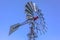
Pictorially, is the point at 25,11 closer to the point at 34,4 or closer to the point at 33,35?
the point at 34,4

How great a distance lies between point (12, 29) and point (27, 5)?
17.6 ft

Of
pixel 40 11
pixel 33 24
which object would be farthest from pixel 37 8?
pixel 33 24

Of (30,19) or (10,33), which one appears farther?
(10,33)

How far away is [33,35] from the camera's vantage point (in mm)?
41625

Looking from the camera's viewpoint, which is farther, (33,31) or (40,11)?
(40,11)

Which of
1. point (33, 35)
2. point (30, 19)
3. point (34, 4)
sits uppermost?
point (34, 4)

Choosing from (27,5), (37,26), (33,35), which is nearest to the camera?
(33,35)

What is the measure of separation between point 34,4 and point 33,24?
5114 mm

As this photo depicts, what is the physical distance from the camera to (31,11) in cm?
4688

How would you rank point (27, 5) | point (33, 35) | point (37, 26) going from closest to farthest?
point (33, 35)
point (37, 26)
point (27, 5)

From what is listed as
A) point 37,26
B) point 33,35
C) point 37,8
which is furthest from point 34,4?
point 33,35

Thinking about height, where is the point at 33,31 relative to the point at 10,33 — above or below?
below

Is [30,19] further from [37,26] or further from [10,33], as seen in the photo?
[10,33]

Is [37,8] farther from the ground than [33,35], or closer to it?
farther from the ground
